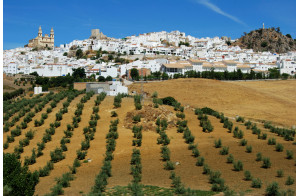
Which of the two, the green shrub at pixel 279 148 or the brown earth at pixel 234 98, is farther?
the brown earth at pixel 234 98

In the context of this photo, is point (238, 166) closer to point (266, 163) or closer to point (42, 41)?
point (266, 163)

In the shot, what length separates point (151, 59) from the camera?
9775 centimetres

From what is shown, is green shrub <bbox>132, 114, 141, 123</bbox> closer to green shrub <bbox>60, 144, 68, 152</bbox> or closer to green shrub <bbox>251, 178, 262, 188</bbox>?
green shrub <bbox>60, 144, 68, 152</bbox>

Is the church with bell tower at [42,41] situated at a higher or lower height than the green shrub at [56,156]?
higher

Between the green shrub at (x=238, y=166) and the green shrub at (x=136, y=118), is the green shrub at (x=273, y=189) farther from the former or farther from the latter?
the green shrub at (x=136, y=118)

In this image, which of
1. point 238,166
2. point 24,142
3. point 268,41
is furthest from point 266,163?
point 268,41

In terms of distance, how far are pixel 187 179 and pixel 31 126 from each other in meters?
16.8

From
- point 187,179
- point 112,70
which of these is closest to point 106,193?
point 187,179

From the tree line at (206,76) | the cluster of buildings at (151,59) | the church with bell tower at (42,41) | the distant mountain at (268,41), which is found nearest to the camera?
the tree line at (206,76)

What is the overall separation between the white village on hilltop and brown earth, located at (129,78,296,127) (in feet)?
25.4

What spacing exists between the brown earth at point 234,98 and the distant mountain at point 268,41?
75579 mm

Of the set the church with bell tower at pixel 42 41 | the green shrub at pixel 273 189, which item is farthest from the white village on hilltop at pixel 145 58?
the green shrub at pixel 273 189

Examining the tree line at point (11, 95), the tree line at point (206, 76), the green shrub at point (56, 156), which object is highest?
the tree line at point (206, 76)

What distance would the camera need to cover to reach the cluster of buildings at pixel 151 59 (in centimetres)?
8331
